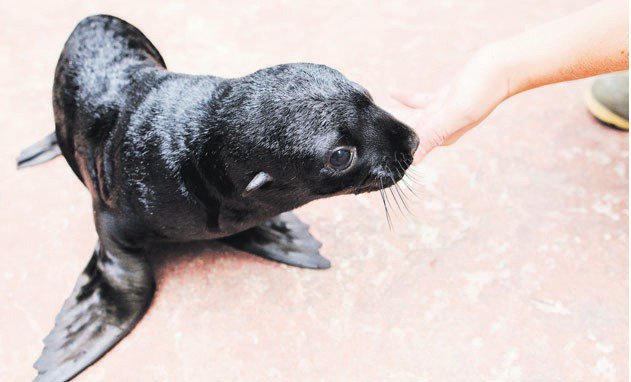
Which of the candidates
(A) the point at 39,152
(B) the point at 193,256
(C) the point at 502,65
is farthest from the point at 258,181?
(A) the point at 39,152

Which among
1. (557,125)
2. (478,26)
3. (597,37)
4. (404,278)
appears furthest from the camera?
(478,26)

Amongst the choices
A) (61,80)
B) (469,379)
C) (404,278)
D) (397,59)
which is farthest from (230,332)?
(397,59)

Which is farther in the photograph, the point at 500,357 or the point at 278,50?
the point at 278,50

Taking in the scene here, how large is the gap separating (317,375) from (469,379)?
68cm

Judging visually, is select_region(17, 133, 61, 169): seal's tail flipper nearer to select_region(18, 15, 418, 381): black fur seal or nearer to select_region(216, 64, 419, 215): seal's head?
select_region(18, 15, 418, 381): black fur seal

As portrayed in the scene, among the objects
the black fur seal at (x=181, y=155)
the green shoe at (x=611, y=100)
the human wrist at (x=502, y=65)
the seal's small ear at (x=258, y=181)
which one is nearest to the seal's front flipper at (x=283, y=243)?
the black fur seal at (x=181, y=155)

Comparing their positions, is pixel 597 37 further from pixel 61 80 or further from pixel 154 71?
pixel 61 80

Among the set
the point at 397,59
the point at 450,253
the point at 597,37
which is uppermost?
the point at 597,37

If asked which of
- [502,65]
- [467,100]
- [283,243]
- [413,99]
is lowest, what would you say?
→ [283,243]

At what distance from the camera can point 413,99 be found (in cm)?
293

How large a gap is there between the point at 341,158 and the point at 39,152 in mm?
2176

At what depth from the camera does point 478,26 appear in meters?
4.46

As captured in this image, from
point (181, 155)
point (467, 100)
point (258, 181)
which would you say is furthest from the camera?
point (467, 100)

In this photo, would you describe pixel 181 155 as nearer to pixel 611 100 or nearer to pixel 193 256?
pixel 193 256
